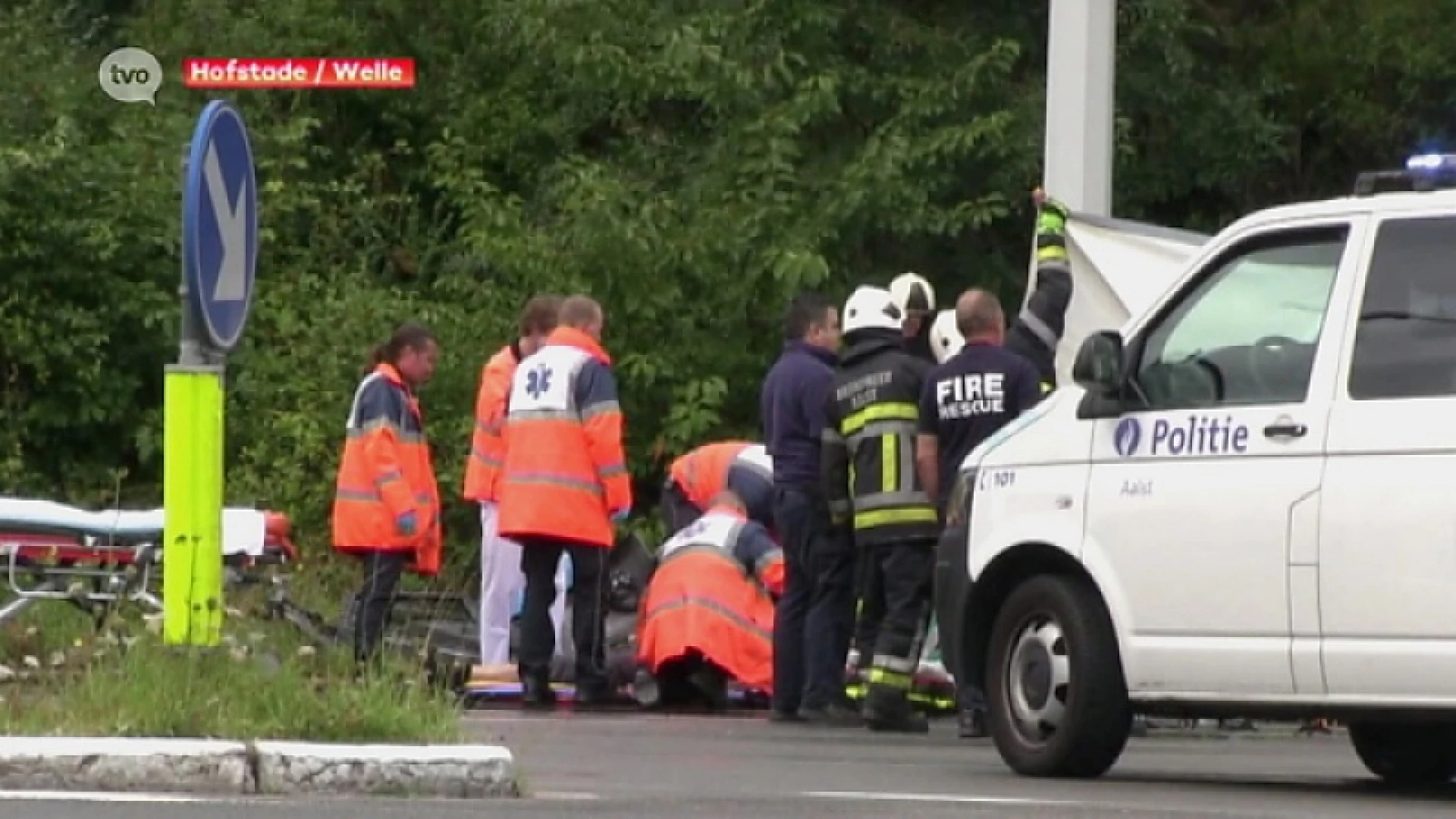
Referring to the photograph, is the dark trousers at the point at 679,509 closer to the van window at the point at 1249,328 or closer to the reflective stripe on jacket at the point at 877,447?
the reflective stripe on jacket at the point at 877,447

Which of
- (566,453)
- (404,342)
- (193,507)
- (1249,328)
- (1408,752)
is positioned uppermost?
(404,342)

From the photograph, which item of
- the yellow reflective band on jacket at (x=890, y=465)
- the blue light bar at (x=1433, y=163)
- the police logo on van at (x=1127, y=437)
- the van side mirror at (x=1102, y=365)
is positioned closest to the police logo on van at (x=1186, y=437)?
the police logo on van at (x=1127, y=437)

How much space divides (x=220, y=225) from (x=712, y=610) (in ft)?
17.1

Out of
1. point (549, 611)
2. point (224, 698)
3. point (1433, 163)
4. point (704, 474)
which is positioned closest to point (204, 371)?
point (224, 698)

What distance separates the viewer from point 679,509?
16.5m

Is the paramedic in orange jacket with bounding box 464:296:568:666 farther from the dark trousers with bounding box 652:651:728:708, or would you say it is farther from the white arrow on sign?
the white arrow on sign

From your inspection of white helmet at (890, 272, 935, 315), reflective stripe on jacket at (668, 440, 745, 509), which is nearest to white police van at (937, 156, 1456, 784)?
white helmet at (890, 272, 935, 315)

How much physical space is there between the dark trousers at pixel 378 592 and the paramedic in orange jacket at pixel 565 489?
2.20ft

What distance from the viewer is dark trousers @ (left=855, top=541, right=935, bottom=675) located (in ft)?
46.4

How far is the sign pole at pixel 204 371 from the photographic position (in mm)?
10523

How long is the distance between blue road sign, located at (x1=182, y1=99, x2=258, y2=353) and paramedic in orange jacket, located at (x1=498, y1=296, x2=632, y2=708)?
4.52m

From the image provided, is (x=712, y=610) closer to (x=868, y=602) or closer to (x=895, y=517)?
(x=868, y=602)

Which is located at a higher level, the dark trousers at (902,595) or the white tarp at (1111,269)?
the white tarp at (1111,269)

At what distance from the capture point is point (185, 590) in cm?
1059
